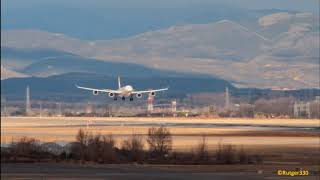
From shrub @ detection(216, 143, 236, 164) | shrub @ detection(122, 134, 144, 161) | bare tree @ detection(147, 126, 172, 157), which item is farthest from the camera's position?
bare tree @ detection(147, 126, 172, 157)

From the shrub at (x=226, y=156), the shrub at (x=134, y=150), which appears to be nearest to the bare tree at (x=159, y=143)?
the shrub at (x=134, y=150)

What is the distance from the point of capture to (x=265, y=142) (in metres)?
123

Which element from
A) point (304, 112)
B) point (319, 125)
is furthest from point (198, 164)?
point (304, 112)

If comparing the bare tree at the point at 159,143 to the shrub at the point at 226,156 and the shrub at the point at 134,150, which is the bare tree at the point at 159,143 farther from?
the shrub at the point at 226,156

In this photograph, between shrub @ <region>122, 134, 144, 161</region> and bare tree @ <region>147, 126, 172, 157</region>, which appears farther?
bare tree @ <region>147, 126, 172, 157</region>

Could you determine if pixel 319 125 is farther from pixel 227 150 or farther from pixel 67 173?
pixel 67 173

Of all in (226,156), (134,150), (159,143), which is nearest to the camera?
(226,156)

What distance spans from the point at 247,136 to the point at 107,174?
217 ft

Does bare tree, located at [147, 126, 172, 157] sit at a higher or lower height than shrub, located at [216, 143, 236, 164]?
higher

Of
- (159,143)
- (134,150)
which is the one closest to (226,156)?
(134,150)

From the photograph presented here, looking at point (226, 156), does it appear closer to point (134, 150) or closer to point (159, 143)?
point (134, 150)

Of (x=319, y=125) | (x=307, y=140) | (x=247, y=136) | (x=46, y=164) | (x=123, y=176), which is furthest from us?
(x=319, y=125)

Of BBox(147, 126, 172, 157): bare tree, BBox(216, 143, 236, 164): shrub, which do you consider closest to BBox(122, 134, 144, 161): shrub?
BBox(147, 126, 172, 157): bare tree

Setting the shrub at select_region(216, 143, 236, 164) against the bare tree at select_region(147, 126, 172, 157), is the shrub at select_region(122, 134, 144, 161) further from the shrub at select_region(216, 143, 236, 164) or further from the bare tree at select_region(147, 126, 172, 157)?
the shrub at select_region(216, 143, 236, 164)
